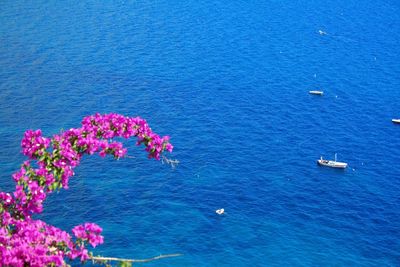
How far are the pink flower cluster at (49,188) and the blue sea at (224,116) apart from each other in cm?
4232

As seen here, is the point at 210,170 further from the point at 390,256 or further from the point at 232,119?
the point at 390,256

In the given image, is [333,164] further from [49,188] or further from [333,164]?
[49,188]

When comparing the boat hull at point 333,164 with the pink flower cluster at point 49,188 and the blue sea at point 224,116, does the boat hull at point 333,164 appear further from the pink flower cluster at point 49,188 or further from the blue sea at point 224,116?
the pink flower cluster at point 49,188

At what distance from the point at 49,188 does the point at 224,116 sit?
76.4 metres

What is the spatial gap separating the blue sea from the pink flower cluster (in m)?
42.3

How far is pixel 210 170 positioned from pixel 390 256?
1065 inches

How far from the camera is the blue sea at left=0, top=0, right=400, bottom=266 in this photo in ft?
220

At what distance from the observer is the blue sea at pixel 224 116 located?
66938mm

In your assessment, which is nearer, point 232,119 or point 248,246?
point 248,246

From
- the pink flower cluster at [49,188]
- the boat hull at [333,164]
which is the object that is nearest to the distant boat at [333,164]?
the boat hull at [333,164]

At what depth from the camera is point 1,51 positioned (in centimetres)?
11425

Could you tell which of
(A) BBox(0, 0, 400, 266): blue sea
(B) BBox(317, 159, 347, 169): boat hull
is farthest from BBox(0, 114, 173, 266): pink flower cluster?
(B) BBox(317, 159, 347, 169): boat hull

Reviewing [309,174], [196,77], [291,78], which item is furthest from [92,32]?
[309,174]

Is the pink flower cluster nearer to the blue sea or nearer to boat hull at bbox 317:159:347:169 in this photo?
the blue sea
